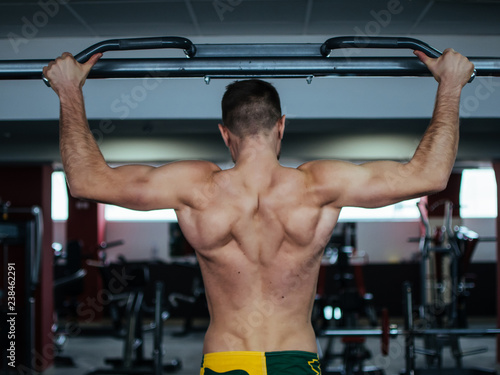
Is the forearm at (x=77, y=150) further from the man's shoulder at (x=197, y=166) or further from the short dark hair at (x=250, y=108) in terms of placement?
the short dark hair at (x=250, y=108)

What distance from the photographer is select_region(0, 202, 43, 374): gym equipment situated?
4691mm

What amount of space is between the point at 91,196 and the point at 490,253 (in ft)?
31.1

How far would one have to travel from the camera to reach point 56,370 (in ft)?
18.2

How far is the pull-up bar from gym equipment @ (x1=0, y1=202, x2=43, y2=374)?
12.9ft

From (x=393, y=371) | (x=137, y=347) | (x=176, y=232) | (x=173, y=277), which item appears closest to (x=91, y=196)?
(x=137, y=347)

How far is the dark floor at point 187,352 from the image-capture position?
566cm

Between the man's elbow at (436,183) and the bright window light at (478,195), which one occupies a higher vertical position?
the bright window light at (478,195)

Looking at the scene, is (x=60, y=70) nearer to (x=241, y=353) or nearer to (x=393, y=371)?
(x=241, y=353)

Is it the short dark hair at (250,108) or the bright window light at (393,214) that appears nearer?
the short dark hair at (250,108)

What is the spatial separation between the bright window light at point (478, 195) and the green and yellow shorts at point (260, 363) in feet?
28.9

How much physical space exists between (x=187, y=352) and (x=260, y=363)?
5370 mm
